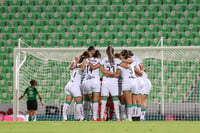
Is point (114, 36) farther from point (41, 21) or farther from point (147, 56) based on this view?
point (147, 56)

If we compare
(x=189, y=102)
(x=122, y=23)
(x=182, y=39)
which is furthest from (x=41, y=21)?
(x=189, y=102)

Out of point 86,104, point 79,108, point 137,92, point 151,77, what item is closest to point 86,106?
point 86,104

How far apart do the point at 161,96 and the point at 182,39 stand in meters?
4.56

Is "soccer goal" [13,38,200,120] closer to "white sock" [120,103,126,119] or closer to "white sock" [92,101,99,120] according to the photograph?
"white sock" [120,103,126,119]

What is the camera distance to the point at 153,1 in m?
18.6

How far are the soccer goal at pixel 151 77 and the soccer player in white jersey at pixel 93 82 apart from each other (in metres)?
1.61

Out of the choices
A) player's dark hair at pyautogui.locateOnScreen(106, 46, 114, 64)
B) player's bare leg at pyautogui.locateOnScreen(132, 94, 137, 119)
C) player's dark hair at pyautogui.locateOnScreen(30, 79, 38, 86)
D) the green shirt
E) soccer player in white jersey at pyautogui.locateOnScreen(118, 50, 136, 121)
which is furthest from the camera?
the green shirt

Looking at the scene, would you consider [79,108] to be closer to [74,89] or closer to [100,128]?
[74,89]

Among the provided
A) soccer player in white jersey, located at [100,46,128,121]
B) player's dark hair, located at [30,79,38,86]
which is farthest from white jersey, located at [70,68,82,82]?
player's dark hair, located at [30,79,38,86]

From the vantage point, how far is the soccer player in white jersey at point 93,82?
36.0 ft

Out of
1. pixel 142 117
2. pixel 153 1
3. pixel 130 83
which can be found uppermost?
pixel 153 1

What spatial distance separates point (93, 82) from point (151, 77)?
328 centimetres

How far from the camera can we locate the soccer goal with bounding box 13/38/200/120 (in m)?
12.8

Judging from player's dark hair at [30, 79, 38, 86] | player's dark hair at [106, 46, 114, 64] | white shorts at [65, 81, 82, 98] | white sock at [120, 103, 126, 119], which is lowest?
white sock at [120, 103, 126, 119]
